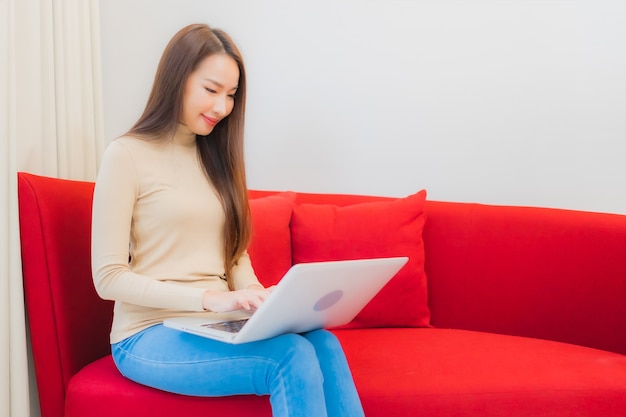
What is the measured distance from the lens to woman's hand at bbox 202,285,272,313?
1.46m

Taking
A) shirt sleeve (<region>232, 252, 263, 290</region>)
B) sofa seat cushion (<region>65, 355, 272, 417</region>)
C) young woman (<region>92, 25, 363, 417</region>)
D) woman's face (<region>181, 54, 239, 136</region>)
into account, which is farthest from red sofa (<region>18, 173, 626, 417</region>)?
woman's face (<region>181, 54, 239, 136</region>)

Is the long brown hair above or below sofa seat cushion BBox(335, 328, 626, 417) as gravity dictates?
above

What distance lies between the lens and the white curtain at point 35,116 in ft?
5.43

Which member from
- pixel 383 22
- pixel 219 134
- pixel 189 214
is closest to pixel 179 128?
pixel 219 134

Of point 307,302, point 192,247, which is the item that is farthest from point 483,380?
point 192,247

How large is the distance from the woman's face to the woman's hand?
1.47 feet

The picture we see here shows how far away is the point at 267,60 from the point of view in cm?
260

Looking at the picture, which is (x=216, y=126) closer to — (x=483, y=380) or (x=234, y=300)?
(x=234, y=300)

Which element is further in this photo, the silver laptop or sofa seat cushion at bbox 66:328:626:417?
sofa seat cushion at bbox 66:328:626:417

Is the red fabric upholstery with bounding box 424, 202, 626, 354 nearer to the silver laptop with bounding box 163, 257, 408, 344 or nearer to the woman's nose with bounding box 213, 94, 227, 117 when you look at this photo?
the silver laptop with bounding box 163, 257, 408, 344

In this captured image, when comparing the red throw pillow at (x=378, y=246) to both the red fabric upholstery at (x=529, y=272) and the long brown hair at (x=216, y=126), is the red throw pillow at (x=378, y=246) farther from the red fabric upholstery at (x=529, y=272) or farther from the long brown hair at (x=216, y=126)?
the long brown hair at (x=216, y=126)

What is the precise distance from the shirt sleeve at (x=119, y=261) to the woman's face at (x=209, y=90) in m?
0.25

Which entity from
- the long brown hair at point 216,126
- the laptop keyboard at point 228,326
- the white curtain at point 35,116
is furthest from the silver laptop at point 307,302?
the white curtain at point 35,116

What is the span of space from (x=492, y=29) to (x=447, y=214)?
71cm
